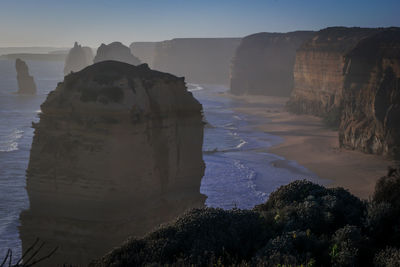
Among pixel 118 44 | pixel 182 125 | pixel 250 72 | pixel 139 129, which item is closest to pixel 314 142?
pixel 182 125

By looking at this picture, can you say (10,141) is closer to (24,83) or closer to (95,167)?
(95,167)

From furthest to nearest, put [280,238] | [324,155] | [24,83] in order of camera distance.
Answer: [24,83] → [324,155] → [280,238]

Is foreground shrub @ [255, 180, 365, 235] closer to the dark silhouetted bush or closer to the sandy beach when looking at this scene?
the dark silhouetted bush

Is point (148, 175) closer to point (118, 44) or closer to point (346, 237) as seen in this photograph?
point (346, 237)

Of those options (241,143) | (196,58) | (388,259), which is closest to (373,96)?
(241,143)

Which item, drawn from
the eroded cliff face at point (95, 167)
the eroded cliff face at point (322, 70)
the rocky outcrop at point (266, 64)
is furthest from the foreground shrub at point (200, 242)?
the rocky outcrop at point (266, 64)

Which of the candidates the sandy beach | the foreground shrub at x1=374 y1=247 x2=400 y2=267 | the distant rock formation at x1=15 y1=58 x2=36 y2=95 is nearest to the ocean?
the sandy beach
